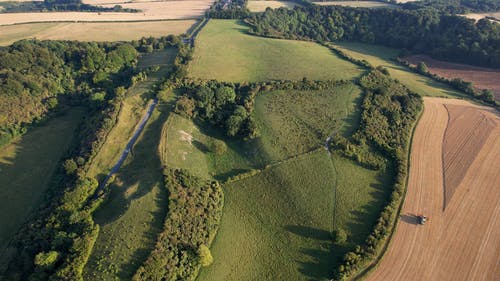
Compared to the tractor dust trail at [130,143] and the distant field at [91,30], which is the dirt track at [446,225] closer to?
the tractor dust trail at [130,143]

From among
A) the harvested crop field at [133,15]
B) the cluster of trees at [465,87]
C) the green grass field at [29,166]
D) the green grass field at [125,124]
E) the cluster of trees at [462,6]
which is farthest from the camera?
the cluster of trees at [462,6]

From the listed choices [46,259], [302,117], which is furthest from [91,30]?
[46,259]

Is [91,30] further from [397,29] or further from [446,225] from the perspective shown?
[446,225]

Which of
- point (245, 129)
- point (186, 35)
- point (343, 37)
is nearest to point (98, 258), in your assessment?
point (245, 129)

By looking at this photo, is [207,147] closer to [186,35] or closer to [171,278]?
[171,278]

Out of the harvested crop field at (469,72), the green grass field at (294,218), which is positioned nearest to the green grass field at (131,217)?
the green grass field at (294,218)

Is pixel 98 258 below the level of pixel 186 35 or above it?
below
